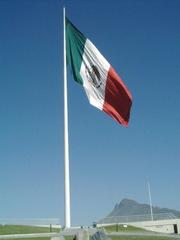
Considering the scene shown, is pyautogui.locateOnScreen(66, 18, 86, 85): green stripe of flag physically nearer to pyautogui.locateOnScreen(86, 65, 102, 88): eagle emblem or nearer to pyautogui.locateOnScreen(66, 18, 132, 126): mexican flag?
pyautogui.locateOnScreen(66, 18, 132, 126): mexican flag

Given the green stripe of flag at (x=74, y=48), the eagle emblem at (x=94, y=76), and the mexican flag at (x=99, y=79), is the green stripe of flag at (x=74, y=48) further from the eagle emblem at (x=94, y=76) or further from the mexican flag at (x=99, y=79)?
the eagle emblem at (x=94, y=76)

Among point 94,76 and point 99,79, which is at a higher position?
point 94,76

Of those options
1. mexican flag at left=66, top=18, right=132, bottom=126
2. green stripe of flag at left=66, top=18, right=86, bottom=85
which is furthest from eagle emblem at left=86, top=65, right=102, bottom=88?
green stripe of flag at left=66, top=18, right=86, bottom=85

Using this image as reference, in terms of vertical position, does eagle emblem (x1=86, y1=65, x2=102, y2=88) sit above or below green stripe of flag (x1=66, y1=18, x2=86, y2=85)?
below

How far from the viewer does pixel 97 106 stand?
16.1 m

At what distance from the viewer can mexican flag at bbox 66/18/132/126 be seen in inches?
650

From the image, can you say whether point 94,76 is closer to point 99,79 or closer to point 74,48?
point 99,79

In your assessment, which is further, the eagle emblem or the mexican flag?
the eagle emblem

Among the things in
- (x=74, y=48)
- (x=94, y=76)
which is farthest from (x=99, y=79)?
(x=74, y=48)

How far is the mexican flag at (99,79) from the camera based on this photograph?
16.5 m

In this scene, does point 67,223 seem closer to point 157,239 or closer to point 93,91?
point 93,91

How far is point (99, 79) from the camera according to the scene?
1677 centimetres

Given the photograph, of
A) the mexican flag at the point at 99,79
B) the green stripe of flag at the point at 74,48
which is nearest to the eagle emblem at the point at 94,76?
the mexican flag at the point at 99,79

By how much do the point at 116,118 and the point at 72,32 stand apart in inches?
156
